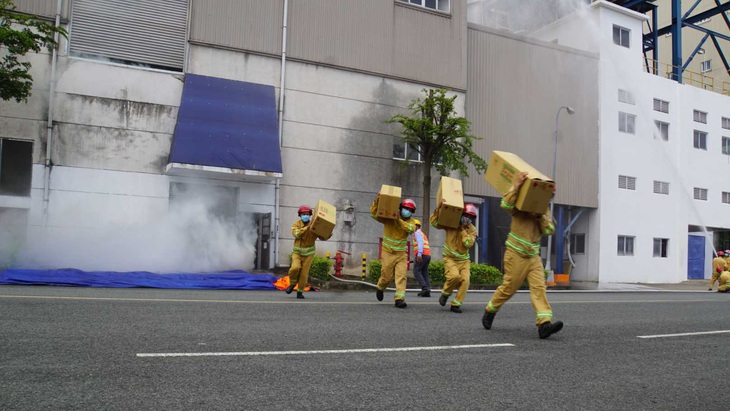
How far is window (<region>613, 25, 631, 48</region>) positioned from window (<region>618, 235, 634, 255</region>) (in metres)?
11.1

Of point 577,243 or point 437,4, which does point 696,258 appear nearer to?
point 577,243

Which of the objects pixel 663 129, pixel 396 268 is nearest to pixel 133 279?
pixel 396 268

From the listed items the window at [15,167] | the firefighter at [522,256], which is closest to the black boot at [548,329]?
the firefighter at [522,256]

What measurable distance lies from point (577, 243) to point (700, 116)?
11.8 meters

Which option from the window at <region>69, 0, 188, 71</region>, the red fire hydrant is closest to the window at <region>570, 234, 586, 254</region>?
the red fire hydrant

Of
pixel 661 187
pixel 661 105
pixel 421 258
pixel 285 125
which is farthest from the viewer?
pixel 661 105

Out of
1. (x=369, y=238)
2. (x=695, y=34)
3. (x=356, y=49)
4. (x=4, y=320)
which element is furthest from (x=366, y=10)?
(x=695, y=34)

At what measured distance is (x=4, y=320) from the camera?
266 inches

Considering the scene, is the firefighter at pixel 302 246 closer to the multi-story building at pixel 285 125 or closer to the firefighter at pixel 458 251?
the firefighter at pixel 458 251

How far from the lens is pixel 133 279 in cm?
1546

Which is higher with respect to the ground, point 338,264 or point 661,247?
point 661,247

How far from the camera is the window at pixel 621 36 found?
109ft

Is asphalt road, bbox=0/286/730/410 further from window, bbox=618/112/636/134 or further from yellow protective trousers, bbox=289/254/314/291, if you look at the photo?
window, bbox=618/112/636/134

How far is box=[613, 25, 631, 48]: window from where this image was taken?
3334 cm
